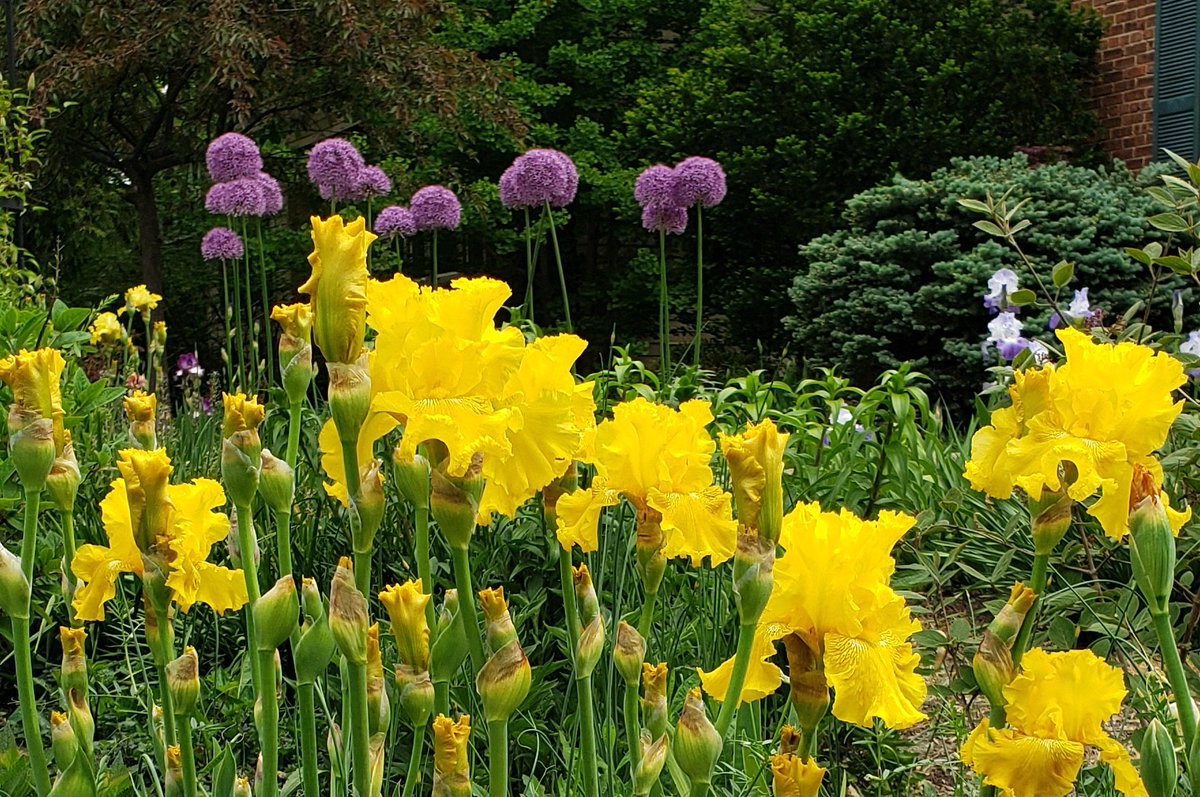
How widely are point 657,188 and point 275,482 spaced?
13.3 feet

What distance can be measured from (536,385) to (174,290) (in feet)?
38.6

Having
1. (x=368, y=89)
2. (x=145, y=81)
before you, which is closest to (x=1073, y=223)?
(x=368, y=89)

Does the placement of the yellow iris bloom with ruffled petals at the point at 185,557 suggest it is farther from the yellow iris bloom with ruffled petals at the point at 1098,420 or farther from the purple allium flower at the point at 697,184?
the purple allium flower at the point at 697,184

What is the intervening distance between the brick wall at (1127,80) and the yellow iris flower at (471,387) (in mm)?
10106

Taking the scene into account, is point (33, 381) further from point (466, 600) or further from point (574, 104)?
point (574, 104)

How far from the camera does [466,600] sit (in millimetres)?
940

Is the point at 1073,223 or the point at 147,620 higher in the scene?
the point at 147,620

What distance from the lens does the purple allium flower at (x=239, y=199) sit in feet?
14.6

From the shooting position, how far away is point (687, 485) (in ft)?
3.85

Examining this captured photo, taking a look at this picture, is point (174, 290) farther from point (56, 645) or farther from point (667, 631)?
point (667, 631)

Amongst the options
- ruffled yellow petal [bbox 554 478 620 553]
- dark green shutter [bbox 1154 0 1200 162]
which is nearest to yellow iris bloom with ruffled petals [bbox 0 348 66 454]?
ruffled yellow petal [bbox 554 478 620 553]

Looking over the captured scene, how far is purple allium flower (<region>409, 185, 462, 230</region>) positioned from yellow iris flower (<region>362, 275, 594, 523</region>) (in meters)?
3.88

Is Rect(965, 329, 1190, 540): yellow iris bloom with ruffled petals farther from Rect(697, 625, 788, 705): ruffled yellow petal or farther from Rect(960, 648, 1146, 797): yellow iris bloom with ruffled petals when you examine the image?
Rect(697, 625, 788, 705): ruffled yellow petal

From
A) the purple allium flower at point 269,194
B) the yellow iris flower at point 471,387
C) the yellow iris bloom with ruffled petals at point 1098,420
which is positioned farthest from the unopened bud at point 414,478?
the purple allium flower at point 269,194
